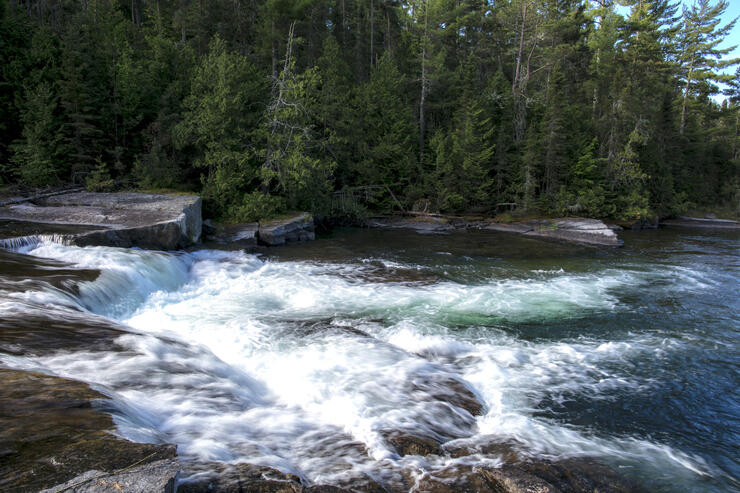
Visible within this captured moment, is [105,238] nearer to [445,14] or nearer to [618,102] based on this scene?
[445,14]

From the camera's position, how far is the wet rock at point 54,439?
2.81 m

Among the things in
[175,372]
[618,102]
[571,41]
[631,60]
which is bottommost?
[175,372]

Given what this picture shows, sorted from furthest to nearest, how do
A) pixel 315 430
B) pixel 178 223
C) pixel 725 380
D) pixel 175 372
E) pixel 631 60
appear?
1. pixel 631 60
2. pixel 178 223
3. pixel 725 380
4. pixel 175 372
5. pixel 315 430

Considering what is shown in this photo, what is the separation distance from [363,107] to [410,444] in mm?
22350

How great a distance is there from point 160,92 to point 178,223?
9535 mm

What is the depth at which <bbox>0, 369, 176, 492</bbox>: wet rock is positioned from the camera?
9.22 ft

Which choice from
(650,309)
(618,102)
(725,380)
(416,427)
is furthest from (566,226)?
(416,427)

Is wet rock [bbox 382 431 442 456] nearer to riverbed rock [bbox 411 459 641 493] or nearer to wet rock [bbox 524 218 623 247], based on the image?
riverbed rock [bbox 411 459 641 493]

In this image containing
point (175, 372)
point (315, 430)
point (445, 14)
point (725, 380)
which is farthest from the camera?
point (445, 14)

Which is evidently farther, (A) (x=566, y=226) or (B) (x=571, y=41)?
(B) (x=571, y=41)

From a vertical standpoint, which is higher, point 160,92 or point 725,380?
point 160,92

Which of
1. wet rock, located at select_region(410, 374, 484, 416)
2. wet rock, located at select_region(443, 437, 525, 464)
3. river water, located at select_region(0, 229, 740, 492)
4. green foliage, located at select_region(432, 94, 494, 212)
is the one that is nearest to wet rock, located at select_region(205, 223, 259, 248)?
river water, located at select_region(0, 229, 740, 492)

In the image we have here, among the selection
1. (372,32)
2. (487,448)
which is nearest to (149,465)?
(487,448)

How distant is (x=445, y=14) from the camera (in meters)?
27.5
